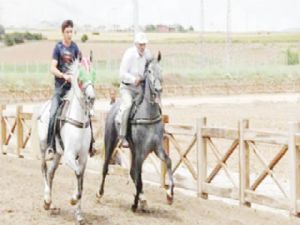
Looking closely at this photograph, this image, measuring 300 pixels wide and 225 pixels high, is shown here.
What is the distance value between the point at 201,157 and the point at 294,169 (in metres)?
2.56

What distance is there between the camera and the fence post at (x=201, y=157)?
15.2 m

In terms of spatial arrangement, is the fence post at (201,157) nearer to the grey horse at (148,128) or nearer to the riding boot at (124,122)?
the grey horse at (148,128)

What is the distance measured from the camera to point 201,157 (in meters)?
15.3

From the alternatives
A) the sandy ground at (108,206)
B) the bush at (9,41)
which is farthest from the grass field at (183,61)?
the sandy ground at (108,206)

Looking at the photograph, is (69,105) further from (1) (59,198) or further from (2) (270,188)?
(2) (270,188)

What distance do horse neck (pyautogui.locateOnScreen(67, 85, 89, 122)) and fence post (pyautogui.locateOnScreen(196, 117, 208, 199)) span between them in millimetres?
2918

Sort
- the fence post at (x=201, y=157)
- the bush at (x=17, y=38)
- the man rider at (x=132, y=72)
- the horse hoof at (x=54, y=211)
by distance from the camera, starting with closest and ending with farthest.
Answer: the horse hoof at (x=54, y=211)
the man rider at (x=132, y=72)
the fence post at (x=201, y=157)
the bush at (x=17, y=38)

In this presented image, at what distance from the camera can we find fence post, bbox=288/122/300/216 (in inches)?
511

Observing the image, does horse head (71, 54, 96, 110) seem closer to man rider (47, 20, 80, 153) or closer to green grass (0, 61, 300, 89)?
man rider (47, 20, 80, 153)

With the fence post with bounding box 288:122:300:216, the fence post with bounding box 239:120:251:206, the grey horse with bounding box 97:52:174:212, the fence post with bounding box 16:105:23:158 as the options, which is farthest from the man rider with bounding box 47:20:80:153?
the fence post with bounding box 16:105:23:158

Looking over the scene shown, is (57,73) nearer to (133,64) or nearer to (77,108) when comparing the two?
(77,108)

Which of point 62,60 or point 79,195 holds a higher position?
point 62,60

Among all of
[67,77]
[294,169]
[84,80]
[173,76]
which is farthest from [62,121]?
[173,76]

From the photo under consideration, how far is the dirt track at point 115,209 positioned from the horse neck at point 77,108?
1523mm
